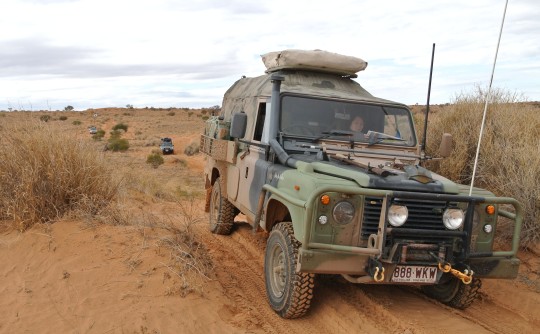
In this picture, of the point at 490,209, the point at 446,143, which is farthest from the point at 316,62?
the point at 490,209

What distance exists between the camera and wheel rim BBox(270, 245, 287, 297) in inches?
185

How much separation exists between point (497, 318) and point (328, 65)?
3765 millimetres

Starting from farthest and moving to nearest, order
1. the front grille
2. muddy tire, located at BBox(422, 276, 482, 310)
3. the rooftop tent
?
the rooftop tent
muddy tire, located at BBox(422, 276, 482, 310)
the front grille

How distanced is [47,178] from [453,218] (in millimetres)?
4920

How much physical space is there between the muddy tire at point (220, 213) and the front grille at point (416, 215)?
369 cm

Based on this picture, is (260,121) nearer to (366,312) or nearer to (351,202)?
(351,202)

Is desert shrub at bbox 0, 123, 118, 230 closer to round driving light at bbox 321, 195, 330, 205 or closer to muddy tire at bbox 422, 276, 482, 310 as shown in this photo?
round driving light at bbox 321, 195, 330, 205

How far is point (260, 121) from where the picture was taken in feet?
19.8

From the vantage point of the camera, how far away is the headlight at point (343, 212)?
3984mm

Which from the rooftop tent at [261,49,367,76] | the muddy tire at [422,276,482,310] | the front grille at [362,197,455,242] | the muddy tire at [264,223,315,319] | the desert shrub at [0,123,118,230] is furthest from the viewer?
the rooftop tent at [261,49,367,76]

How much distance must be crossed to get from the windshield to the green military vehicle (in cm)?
1

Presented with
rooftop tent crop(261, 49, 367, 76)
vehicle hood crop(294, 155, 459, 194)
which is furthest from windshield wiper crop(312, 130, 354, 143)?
rooftop tent crop(261, 49, 367, 76)

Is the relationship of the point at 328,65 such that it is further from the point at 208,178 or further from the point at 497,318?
the point at 497,318

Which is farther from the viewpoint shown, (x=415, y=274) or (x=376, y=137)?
(x=376, y=137)
